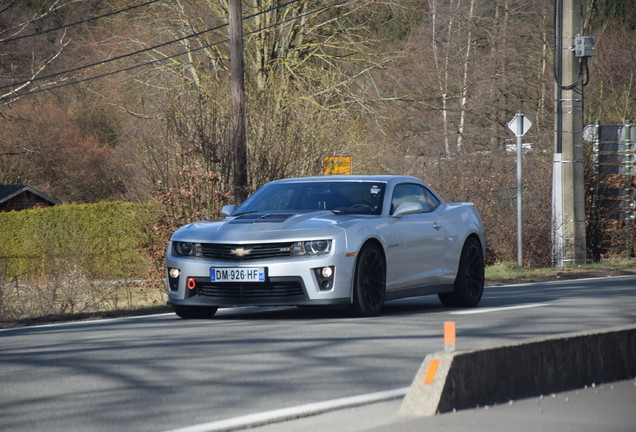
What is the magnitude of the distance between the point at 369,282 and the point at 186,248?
73.0 inches

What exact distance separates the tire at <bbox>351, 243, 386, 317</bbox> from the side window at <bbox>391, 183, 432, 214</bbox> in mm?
901

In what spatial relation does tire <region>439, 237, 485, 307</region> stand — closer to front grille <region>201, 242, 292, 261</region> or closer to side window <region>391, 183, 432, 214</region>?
side window <region>391, 183, 432, 214</region>

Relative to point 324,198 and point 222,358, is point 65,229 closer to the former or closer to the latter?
point 324,198

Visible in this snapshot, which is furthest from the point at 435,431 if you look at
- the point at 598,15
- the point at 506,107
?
the point at 598,15

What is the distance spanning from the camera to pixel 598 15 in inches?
2012

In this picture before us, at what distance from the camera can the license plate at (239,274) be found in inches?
436

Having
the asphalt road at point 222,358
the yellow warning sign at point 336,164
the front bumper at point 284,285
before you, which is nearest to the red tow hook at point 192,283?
the front bumper at point 284,285

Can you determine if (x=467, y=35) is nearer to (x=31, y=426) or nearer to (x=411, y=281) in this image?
(x=411, y=281)

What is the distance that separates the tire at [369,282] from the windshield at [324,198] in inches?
26.2

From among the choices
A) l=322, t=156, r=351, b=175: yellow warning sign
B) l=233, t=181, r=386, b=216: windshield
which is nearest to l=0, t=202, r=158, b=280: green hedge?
l=322, t=156, r=351, b=175: yellow warning sign

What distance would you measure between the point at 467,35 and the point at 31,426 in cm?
4387

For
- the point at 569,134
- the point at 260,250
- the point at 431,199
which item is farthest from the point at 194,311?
the point at 569,134

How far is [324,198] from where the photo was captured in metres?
12.4

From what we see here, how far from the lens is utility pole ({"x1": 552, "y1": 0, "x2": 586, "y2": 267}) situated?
81.6ft
